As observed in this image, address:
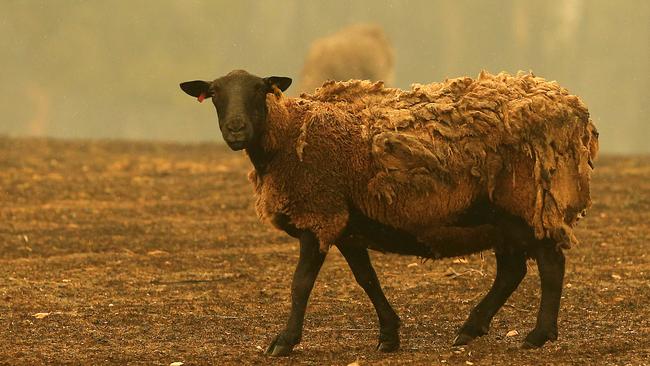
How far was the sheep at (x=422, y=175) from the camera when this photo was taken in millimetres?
8234

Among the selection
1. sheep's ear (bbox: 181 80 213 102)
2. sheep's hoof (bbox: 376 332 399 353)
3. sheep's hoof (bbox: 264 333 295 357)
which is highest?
sheep's ear (bbox: 181 80 213 102)

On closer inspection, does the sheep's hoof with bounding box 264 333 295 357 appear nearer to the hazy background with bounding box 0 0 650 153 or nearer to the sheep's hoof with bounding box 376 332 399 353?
A: the sheep's hoof with bounding box 376 332 399 353

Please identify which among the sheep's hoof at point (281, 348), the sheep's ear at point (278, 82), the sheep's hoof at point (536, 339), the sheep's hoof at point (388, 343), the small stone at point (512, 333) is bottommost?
the sheep's hoof at point (281, 348)

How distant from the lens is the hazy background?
51031 millimetres

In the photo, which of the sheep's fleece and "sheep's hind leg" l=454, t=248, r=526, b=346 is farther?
"sheep's hind leg" l=454, t=248, r=526, b=346

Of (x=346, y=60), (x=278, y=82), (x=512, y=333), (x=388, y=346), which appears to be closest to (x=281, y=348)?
(x=388, y=346)

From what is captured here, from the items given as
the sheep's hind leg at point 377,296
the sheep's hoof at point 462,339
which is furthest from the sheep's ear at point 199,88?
the sheep's hoof at point 462,339

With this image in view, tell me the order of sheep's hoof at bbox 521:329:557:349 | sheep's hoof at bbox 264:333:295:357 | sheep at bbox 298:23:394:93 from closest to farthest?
sheep's hoof at bbox 264:333:295:357
sheep's hoof at bbox 521:329:557:349
sheep at bbox 298:23:394:93

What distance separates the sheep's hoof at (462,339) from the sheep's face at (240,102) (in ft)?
6.66

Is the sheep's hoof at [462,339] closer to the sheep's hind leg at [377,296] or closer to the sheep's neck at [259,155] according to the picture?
the sheep's hind leg at [377,296]

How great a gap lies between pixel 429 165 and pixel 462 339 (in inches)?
52.7

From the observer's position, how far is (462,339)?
8.70m

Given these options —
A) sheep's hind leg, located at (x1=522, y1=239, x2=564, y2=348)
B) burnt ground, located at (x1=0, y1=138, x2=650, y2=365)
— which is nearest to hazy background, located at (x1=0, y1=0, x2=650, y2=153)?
burnt ground, located at (x1=0, y1=138, x2=650, y2=365)

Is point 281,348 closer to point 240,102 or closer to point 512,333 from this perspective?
point 240,102
